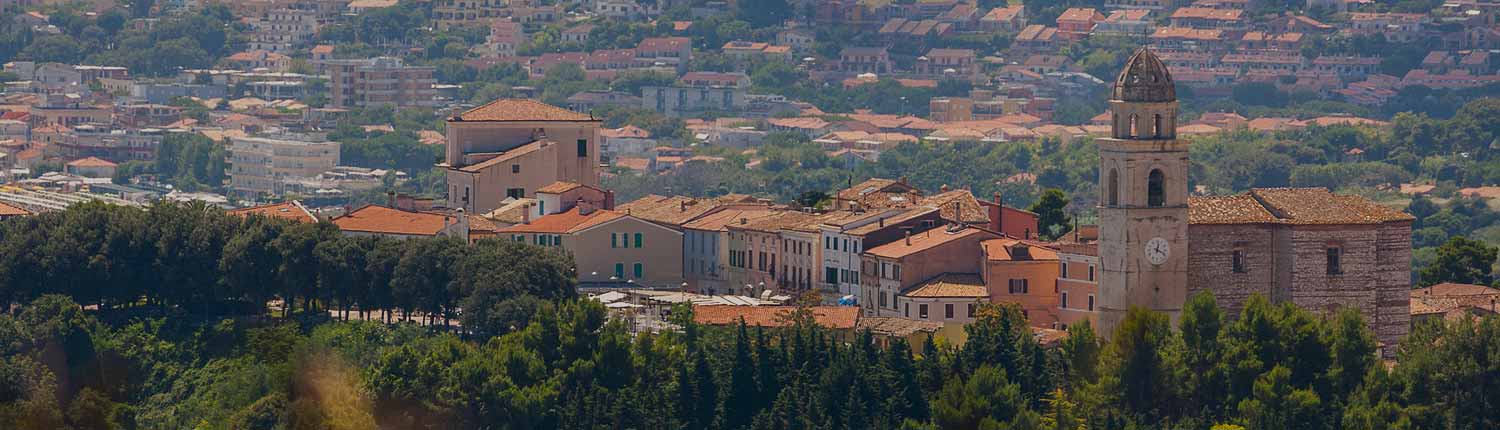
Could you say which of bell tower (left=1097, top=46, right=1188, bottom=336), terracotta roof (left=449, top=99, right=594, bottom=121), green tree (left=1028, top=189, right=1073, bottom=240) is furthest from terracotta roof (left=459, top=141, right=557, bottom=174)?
bell tower (left=1097, top=46, right=1188, bottom=336)

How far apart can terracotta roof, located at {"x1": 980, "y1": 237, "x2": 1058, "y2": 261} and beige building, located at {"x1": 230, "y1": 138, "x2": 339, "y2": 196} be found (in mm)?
84338

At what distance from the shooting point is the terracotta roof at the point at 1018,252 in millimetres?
74062

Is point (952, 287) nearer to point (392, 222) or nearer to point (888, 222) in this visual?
point (888, 222)

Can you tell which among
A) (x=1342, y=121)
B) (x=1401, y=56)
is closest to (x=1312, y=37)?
(x=1401, y=56)

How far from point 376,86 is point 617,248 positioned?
336ft

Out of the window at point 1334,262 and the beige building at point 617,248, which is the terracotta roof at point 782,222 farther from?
the window at point 1334,262

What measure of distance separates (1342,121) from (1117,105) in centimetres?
10347

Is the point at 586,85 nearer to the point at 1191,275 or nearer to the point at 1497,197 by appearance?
the point at 1497,197

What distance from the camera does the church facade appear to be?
7050cm

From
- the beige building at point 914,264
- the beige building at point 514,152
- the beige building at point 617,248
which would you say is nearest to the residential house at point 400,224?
the beige building at point 617,248

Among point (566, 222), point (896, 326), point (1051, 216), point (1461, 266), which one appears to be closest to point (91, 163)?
point (566, 222)

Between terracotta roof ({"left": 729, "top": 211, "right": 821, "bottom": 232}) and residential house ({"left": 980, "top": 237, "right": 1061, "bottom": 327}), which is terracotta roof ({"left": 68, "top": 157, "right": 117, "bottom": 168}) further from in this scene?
residential house ({"left": 980, "top": 237, "right": 1061, "bottom": 327})

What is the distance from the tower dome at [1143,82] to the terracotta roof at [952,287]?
15.3ft

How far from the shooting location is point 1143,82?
7181 centimetres
